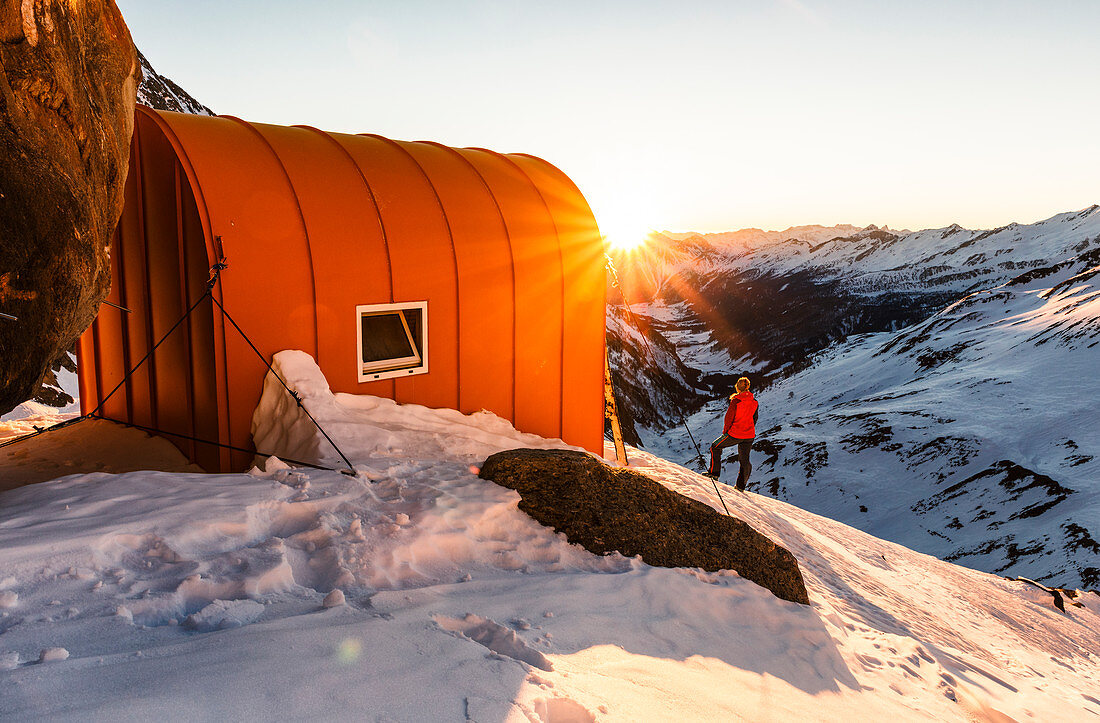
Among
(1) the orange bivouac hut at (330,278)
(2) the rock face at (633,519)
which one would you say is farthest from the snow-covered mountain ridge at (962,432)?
(1) the orange bivouac hut at (330,278)

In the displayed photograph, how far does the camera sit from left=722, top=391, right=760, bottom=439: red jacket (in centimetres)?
1070

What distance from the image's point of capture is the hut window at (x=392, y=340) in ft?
25.1

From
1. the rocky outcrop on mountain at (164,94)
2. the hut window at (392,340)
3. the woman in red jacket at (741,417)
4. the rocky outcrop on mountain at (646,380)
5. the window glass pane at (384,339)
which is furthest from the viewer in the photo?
the rocky outcrop on mountain at (646,380)

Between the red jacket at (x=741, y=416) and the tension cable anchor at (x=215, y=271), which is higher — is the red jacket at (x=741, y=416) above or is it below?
below

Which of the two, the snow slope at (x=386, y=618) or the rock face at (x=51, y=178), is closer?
the snow slope at (x=386, y=618)

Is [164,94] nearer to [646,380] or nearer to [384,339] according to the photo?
[646,380]

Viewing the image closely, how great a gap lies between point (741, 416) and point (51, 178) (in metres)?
9.55

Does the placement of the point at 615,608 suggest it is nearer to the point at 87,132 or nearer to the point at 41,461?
the point at 87,132

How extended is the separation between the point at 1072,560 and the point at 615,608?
81.7 ft

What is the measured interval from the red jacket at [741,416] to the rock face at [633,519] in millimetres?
4984

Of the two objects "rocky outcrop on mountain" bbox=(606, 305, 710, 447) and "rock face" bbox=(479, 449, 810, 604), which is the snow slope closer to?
"rock face" bbox=(479, 449, 810, 604)

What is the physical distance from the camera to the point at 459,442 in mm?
7207

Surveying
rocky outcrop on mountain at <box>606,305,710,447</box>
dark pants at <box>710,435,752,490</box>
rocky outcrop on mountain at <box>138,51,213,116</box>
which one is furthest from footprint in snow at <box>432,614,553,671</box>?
rocky outcrop on mountain at <box>138,51,213,116</box>

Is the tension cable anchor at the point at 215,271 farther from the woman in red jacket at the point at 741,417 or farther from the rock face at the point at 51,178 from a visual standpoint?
the woman in red jacket at the point at 741,417
